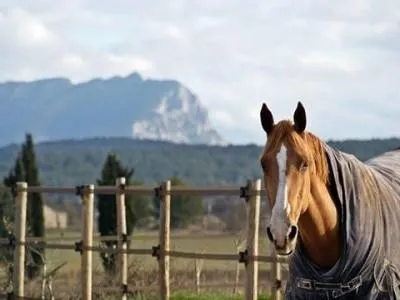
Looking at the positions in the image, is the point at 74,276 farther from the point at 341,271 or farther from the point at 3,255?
the point at 341,271

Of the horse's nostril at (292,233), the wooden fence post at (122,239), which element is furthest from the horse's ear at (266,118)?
the wooden fence post at (122,239)

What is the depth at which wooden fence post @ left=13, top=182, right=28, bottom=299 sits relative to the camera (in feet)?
43.7

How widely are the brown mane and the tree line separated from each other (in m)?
7.80

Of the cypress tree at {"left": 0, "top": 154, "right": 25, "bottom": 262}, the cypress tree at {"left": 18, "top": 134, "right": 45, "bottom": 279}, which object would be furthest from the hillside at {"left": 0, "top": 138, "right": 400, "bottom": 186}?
the cypress tree at {"left": 0, "top": 154, "right": 25, "bottom": 262}

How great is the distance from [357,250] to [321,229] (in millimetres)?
225

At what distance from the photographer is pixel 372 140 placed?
99.9 meters

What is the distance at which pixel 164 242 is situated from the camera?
11.9 metres

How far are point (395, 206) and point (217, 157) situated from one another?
533ft

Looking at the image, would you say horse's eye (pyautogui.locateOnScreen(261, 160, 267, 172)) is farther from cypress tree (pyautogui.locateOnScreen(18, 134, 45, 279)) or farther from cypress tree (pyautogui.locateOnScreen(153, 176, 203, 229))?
cypress tree (pyautogui.locateOnScreen(153, 176, 203, 229))

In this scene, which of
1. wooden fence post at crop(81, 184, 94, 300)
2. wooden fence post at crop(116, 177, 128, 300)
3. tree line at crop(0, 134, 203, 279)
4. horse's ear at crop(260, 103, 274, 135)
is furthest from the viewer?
tree line at crop(0, 134, 203, 279)

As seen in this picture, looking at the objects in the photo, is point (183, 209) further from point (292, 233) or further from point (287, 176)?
point (292, 233)

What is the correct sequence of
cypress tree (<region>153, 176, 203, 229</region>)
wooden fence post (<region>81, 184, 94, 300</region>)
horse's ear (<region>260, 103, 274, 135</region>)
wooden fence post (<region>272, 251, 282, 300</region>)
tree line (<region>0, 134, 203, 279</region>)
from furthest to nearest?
cypress tree (<region>153, 176, 203, 229</region>) → tree line (<region>0, 134, 203, 279</region>) → wooden fence post (<region>81, 184, 94, 300</region>) → wooden fence post (<region>272, 251, 282, 300</region>) → horse's ear (<region>260, 103, 274, 135</region>)

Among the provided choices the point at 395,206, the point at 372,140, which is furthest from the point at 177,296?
the point at 372,140

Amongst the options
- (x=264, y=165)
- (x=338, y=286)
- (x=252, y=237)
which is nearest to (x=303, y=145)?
(x=264, y=165)
